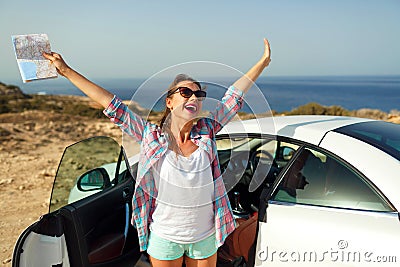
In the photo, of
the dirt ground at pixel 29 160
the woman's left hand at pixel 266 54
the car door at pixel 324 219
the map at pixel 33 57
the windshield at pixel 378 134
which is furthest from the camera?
the dirt ground at pixel 29 160

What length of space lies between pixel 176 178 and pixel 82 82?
67 centimetres

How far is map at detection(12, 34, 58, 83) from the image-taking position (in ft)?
6.40

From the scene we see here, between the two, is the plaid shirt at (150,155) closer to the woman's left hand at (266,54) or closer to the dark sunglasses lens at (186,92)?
the dark sunglasses lens at (186,92)

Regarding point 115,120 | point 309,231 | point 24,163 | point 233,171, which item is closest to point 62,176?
point 115,120

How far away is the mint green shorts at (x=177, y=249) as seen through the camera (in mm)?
2082

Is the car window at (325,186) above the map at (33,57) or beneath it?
beneath

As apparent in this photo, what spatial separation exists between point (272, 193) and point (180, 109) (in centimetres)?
82

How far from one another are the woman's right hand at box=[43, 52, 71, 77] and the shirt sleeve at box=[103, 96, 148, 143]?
1.00ft

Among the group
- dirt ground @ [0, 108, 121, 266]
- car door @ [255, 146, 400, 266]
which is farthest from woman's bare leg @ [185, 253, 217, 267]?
dirt ground @ [0, 108, 121, 266]

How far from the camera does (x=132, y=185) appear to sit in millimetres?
3027

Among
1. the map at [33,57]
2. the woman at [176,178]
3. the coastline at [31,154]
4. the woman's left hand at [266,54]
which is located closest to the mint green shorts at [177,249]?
the woman at [176,178]

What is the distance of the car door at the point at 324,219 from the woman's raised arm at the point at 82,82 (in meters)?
1.12

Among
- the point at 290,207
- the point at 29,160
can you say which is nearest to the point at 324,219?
the point at 290,207

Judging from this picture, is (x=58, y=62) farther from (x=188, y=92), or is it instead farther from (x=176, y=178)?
(x=176, y=178)
